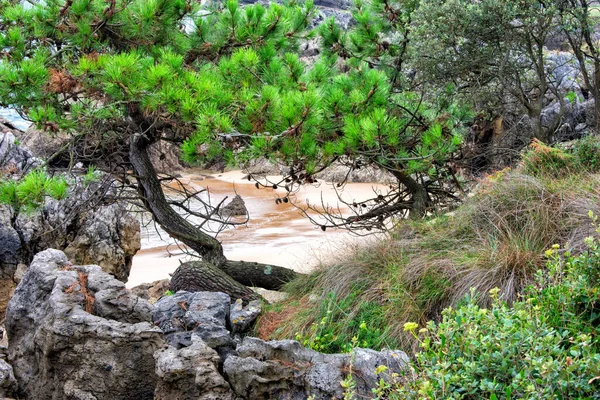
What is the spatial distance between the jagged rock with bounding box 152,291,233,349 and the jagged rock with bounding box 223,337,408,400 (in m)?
0.54

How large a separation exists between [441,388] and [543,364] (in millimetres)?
341

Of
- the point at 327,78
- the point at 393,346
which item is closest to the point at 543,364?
the point at 393,346

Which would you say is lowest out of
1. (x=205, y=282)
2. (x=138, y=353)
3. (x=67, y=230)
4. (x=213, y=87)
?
(x=138, y=353)

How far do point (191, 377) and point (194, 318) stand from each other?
3.04 ft

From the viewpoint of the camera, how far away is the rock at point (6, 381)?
370 cm

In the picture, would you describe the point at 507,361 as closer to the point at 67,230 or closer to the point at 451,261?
the point at 451,261

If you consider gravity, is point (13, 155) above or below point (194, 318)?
above

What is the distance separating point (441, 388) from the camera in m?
2.01

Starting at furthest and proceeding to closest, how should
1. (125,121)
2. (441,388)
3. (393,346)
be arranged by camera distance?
1. (125,121)
2. (393,346)
3. (441,388)

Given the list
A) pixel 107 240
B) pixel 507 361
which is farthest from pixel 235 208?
pixel 507 361

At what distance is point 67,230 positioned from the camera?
23.1ft

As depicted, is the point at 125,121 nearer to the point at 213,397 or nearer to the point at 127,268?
the point at 127,268

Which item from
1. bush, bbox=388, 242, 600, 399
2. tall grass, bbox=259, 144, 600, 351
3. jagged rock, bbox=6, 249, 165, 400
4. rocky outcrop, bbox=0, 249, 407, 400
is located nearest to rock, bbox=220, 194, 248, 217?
tall grass, bbox=259, 144, 600, 351

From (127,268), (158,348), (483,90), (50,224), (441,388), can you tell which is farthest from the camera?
(483,90)
